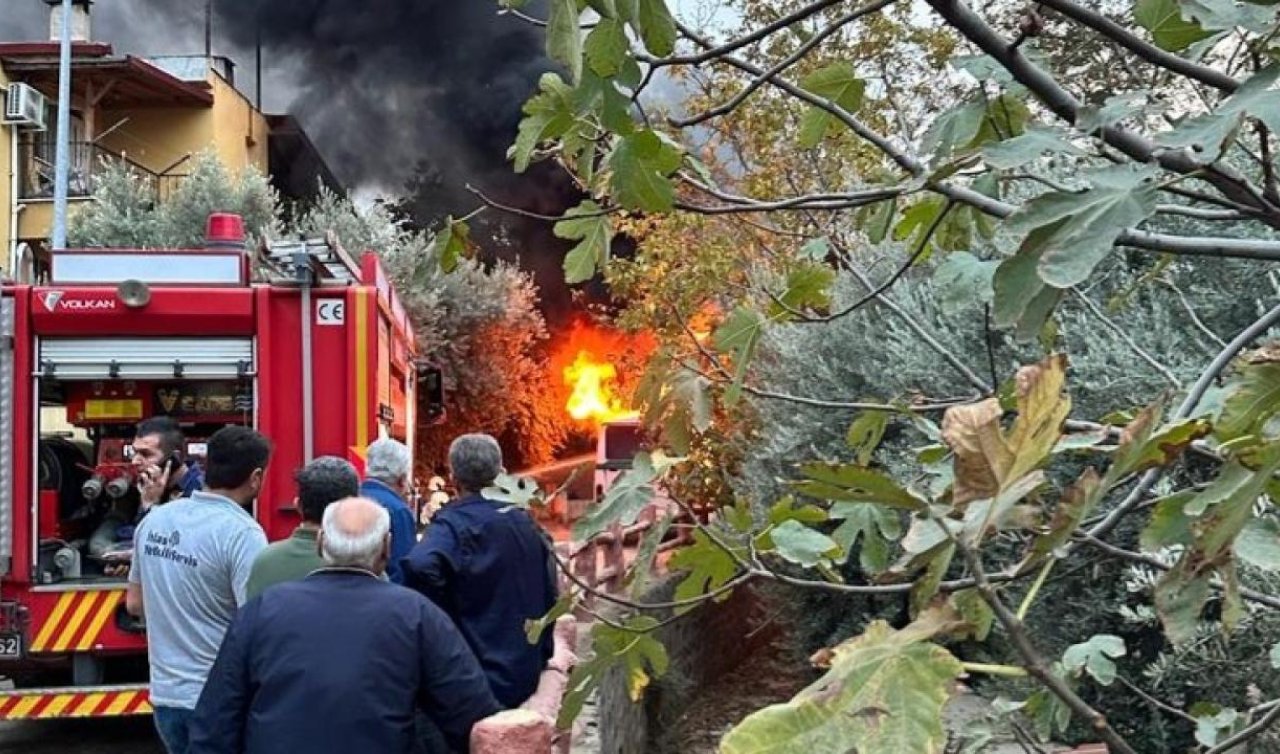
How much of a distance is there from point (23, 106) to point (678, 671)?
16.8m

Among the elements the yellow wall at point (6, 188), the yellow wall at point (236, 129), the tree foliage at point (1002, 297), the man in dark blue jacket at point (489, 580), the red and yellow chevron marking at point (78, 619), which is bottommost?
the red and yellow chevron marking at point (78, 619)

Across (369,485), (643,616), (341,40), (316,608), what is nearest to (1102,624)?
(369,485)

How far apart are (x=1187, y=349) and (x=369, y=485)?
11.7 ft

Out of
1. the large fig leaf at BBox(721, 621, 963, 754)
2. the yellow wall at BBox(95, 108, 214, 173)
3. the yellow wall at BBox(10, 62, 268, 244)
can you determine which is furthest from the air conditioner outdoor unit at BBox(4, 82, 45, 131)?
the large fig leaf at BBox(721, 621, 963, 754)

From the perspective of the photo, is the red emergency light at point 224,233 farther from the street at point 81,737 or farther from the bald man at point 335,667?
the bald man at point 335,667

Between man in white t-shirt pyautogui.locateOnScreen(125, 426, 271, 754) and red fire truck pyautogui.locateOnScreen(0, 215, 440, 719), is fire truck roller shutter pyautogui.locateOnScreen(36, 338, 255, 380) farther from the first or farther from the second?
man in white t-shirt pyautogui.locateOnScreen(125, 426, 271, 754)

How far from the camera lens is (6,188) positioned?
74.8 ft

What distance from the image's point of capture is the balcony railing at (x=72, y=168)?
23.2 m

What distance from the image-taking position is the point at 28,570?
22.9ft

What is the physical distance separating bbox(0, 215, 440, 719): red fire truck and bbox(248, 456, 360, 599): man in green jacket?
9.27ft

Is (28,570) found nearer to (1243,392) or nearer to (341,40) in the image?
(1243,392)

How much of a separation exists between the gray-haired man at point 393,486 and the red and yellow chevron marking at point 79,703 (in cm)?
227

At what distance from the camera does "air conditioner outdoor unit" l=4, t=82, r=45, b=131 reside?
2148 cm

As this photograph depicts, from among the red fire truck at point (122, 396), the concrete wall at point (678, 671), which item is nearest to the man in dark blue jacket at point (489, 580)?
the concrete wall at point (678, 671)
